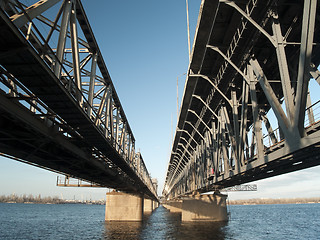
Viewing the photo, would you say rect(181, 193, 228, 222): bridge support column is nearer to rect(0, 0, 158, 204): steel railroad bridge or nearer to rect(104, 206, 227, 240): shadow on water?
rect(104, 206, 227, 240): shadow on water

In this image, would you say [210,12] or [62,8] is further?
[210,12]

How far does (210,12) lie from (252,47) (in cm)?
321

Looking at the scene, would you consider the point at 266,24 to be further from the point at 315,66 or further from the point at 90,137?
the point at 90,137

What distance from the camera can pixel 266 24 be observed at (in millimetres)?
14438

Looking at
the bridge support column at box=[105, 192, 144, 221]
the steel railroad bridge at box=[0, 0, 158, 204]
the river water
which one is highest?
the steel railroad bridge at box=[0, 0, 158, 204]

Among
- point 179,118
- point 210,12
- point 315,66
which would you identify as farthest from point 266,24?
point 179,118

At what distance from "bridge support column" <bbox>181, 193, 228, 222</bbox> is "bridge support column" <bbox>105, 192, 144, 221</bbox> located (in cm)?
1263

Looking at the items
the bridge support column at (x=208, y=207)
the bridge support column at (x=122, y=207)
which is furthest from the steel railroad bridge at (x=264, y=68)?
the bridge support column at (x=122, y=207)

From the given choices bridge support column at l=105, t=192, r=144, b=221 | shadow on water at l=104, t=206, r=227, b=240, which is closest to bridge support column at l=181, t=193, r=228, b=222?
shadow on water at l=104, t=206, r=227, b=240

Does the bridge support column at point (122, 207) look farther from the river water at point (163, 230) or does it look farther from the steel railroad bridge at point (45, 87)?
the steel railroad bridge at point (45, 87)

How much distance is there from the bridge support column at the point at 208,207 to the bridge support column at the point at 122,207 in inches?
497

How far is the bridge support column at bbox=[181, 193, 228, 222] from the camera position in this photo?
4950cm

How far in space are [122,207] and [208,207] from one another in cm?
1853

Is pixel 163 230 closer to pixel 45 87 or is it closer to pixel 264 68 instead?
pixel 264 68
